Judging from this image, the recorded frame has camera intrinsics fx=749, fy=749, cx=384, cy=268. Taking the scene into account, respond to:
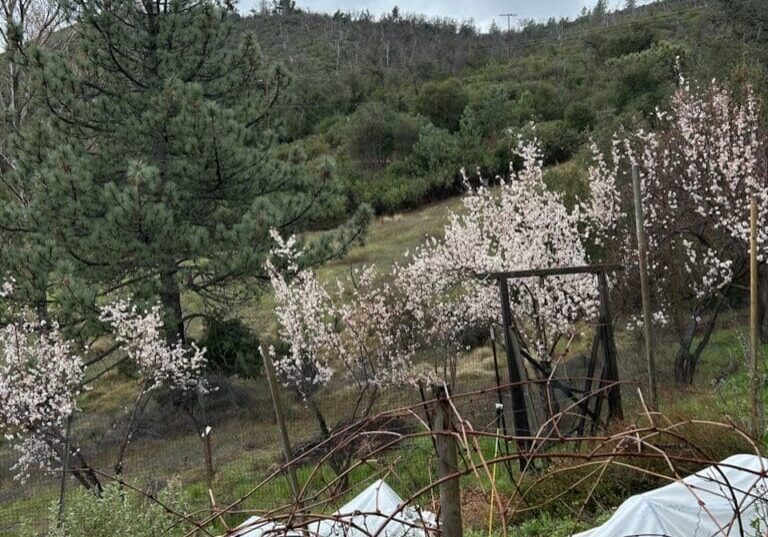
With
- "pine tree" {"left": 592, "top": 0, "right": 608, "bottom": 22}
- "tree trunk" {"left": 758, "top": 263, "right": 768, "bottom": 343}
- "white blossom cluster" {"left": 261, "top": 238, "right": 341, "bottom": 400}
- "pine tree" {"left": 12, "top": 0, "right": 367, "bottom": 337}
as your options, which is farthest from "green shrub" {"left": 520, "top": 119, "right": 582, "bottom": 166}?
"pine tree" {"left": 592, "top": 0, "right": 608, "bottom": 22}

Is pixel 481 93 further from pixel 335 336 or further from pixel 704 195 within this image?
pixel 335 336

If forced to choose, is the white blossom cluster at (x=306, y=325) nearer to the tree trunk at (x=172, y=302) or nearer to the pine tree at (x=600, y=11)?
the tree trunk at (x=172, y=302)

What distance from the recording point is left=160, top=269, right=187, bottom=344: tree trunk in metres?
13.1

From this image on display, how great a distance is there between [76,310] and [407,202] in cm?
Answer: 1602

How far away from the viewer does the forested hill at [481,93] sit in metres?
20.2

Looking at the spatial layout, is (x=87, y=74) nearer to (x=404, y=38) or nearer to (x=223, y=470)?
(x=223, y=470)

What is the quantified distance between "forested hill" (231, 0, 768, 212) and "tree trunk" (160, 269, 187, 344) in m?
3.88

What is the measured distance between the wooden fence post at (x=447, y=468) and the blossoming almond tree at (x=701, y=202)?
26.5ft

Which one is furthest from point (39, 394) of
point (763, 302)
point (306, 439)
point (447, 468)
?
point (763, 302)

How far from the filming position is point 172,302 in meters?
13.5

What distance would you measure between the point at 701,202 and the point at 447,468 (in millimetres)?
9781

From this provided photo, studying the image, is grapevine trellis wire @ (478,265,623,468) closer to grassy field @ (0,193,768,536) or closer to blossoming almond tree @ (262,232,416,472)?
grassy field @ (0,193,768,536)

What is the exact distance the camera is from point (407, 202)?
26328mm

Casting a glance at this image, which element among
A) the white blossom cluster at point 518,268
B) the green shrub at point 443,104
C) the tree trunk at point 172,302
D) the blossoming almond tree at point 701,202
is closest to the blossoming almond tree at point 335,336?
the white blossom cluster at point 518,268
